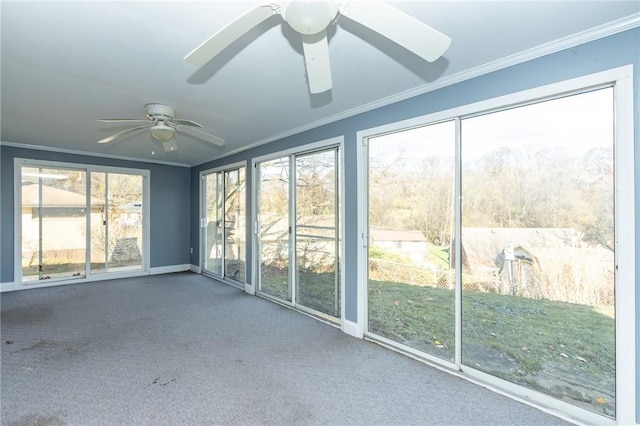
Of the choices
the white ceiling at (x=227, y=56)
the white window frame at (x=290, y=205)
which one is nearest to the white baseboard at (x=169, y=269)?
the white window frame at (x=290, y=205)

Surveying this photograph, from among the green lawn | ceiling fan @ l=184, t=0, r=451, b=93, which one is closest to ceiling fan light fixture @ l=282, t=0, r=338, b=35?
ceiling fan @ l=184, t=0, r=451, b=93

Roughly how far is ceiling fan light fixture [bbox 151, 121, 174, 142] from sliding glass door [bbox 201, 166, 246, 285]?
6.74ft

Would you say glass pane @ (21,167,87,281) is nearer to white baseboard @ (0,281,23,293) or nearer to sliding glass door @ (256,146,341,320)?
white baseboard @ (0,281,23,293)

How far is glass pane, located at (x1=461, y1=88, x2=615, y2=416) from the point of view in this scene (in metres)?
1.95

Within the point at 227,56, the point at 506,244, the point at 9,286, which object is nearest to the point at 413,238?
the point at 506,244

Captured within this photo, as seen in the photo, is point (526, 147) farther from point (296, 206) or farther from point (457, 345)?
point (296, 206)

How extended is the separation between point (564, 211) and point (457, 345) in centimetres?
127

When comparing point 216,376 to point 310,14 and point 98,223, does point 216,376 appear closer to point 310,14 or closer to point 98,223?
point 310,14

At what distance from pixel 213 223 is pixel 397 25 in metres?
5.43

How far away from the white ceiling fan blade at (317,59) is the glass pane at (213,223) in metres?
4.42

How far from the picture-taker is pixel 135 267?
6.08 metres

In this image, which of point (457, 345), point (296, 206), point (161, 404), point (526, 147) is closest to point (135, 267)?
point (296, 206)

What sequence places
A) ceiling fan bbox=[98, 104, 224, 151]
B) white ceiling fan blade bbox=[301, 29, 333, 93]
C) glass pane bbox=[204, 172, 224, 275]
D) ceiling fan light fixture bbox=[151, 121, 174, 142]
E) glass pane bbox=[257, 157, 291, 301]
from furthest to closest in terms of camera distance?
glass pane bbox=[204, 172, 224, 275] < glass pane bbox=[257, 157, 291, 301] < ceiling fan light fixture bbox=[151, 121, 174, 142] < ceiling fan bbox=[98, 104, 224, 151] < white ceiling fan blade bbox=[301, 29, 333, 93]

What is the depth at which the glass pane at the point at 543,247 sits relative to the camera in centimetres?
195
